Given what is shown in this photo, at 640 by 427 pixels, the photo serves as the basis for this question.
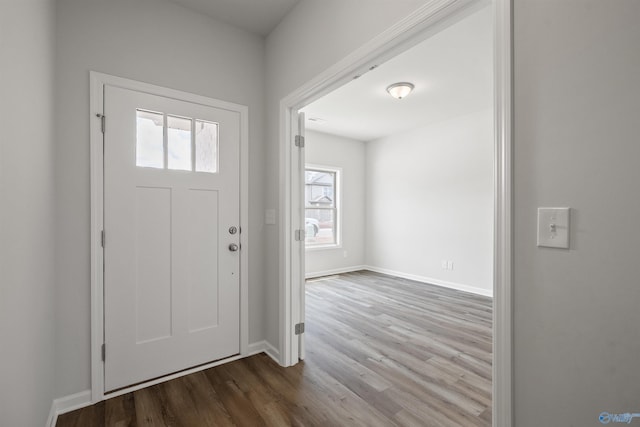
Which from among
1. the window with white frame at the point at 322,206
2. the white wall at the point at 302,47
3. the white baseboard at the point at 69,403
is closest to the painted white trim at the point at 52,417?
the white baseboard at the point at 69,403

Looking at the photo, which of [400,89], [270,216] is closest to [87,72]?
[270,216]

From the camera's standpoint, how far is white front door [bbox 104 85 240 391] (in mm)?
1917

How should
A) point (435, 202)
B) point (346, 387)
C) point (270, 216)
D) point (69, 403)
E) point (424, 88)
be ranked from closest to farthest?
point (69, 403), point (346, 387), point (270, 216), point (424, 88), point (435, 202)

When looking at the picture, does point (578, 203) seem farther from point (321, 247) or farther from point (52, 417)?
point (321, 247)

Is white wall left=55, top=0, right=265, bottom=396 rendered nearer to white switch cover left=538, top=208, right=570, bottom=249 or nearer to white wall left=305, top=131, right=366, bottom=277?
white switch cover left=538, top=208, right=570, bottom=249

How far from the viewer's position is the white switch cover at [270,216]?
2428 millimetres

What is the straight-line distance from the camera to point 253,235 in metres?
2.50

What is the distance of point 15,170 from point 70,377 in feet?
4.67

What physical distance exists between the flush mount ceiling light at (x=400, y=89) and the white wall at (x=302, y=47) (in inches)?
62.2

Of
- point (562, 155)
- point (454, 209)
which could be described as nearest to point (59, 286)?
point (562, 155)

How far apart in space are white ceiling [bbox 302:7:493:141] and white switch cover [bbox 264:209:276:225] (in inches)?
74.5

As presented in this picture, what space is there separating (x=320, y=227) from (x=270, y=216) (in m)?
3.32

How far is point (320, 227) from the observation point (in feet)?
18.9

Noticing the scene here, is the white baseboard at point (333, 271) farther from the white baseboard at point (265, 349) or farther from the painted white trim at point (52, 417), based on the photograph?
the painted white trim at point (52, 417)
